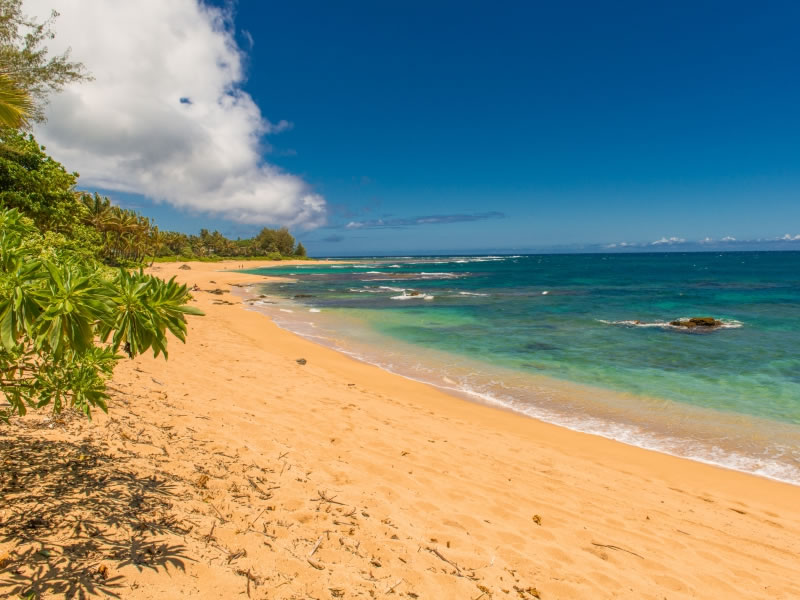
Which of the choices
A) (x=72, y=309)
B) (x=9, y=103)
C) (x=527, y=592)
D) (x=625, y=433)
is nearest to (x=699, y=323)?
(x=625, y=433)

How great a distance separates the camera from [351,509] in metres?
4.56

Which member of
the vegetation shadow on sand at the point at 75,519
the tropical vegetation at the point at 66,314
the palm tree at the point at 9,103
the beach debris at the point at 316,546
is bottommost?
the beach debris at the point at 316,546

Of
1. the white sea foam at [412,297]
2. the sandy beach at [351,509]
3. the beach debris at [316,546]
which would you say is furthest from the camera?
the white sea foam at [412,297]

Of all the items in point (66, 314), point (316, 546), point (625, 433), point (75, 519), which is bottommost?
point (625, 433)

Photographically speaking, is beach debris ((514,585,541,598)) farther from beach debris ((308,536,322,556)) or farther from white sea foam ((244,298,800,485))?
white sea foam ((244,298,800,485))

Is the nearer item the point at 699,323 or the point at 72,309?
the point at 72,309

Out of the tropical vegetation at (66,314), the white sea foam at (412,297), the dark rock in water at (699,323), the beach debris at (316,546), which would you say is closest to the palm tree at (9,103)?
the tropical vegetation at (66,314)

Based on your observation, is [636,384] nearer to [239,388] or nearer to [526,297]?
[239,388]

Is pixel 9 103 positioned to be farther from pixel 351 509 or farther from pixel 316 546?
pixel 351 509

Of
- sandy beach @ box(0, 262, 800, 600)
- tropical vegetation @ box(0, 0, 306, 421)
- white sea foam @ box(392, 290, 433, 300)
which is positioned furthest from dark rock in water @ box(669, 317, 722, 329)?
tropical vegetation @ box(0, 0, 306, 421)

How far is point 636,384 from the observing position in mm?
12438

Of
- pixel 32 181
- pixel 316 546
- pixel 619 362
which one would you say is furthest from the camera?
pixel 619 362

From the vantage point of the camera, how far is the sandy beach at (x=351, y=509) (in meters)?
3.05

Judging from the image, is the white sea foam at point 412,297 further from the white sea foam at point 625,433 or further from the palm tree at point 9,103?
the palm tree at point 9,103
